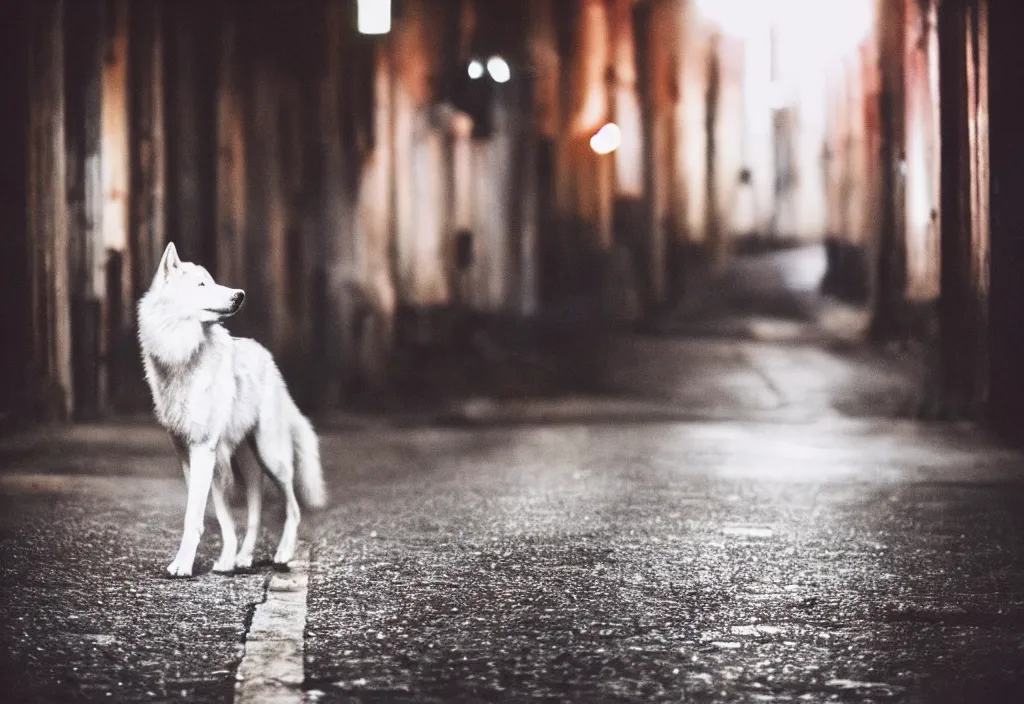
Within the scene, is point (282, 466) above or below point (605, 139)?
below

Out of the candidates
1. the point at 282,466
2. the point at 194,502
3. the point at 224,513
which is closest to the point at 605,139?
the point at 282,466

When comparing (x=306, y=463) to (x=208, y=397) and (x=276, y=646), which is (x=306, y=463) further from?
(x=276, y=646)

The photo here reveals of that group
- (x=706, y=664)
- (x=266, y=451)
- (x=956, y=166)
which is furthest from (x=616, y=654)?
(x=956, y=166)

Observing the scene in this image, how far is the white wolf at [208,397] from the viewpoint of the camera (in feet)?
17.5

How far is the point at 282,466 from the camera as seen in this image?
227 inches

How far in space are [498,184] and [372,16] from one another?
1.81m

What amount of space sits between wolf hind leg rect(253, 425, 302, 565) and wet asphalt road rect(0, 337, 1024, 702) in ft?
0.53

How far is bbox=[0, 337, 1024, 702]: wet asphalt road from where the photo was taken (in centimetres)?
419

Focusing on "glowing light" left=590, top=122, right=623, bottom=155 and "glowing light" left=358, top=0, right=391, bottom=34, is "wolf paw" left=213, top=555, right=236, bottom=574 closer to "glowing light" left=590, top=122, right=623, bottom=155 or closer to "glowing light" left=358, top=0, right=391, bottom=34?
"glowing light" left=358, top=0, right=391, bottom=34

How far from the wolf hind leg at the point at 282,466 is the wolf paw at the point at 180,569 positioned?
40 centimetres

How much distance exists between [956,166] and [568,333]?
361 centimetres

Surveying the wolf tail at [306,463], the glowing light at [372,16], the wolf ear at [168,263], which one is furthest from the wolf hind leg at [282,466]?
the glowing light at [372,16]

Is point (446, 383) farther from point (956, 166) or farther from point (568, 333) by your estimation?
point (956, 166)

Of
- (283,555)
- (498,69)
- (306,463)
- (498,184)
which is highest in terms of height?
(498,69)
